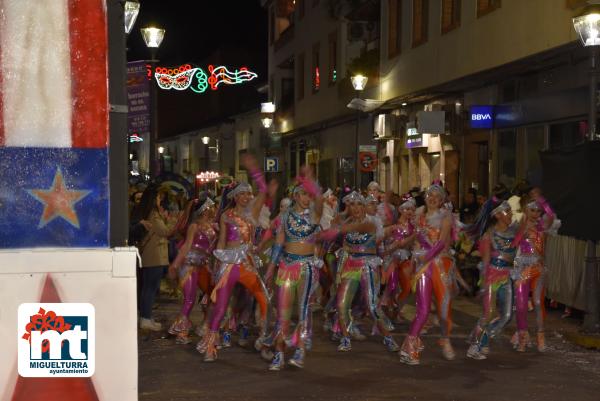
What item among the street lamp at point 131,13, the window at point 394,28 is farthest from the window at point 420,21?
the street lamp at point 131,13

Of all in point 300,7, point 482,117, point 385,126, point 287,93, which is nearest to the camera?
point 482,117

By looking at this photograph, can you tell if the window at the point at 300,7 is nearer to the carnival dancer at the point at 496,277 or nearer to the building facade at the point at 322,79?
the building facade at the point at 322,79

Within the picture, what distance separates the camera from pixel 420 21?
25.5m

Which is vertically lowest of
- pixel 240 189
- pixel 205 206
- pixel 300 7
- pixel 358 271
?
pixel 358 271

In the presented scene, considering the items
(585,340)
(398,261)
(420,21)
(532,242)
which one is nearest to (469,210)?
(398,261)

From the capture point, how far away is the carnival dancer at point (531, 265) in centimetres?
1038

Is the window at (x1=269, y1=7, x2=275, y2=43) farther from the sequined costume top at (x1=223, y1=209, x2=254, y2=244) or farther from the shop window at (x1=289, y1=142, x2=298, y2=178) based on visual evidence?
the sequined costume top at (x1=223, y1=209, x2=254, y2=244)

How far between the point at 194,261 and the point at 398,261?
2707mm

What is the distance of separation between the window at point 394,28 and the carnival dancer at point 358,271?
1707 cm

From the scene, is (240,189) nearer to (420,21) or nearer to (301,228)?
(301,228)

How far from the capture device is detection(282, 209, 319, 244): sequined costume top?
375 inches

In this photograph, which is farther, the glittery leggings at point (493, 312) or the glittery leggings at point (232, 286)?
the glittery leggings at point (493, 312)

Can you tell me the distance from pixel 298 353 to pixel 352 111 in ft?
75.5

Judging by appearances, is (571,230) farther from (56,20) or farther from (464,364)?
(56,20)
